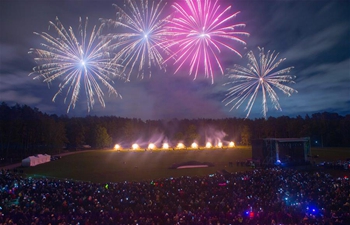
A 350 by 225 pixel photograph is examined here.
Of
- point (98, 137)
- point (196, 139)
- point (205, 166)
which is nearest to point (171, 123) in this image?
point (196, 139)

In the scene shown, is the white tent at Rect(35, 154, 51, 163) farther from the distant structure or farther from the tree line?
the distant structure

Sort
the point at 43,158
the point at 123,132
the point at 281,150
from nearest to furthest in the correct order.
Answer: the point at 281,150
the point at 43,158
the point at 123,132

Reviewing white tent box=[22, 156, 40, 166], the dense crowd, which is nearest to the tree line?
white tent box=[22, 156, 40, 166]

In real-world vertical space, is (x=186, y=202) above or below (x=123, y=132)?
below

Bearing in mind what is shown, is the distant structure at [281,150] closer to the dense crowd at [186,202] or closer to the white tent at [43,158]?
the dense crowd at [186,202]

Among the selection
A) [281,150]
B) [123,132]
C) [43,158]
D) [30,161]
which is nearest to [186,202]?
[281,150]

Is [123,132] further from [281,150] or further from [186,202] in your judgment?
[186,202]
